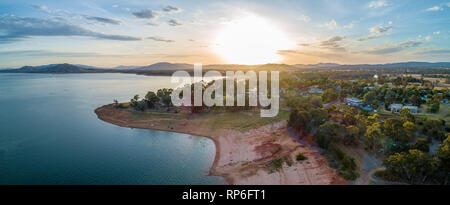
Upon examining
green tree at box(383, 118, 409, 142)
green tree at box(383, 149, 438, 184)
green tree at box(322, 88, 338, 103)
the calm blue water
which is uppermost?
green tree at box(322, 88, 338, 103)

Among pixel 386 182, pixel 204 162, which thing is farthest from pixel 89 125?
pixel 386 182

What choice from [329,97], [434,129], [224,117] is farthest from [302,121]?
[329,97]

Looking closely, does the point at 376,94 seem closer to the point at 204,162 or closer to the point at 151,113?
the point at 204,162

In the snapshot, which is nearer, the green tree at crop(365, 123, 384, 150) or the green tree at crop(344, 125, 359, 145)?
the green tree at crop(365, 123, 384, 150)

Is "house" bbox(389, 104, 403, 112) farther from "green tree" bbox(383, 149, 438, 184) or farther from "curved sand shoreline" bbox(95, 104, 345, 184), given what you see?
"green tree" bbox(383, 149, 438, 184)

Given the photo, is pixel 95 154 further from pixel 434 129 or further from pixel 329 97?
pixel 329 97

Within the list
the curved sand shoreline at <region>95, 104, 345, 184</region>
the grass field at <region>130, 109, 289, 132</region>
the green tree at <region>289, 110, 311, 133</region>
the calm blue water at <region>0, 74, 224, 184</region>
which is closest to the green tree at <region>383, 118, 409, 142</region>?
the curved sand shoreline at <region>95, 104, 345, 184</region>

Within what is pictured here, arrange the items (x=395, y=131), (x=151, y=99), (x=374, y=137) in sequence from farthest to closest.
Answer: (x=151, y=99) → (x=374, y=137) → (x=395, y=131)

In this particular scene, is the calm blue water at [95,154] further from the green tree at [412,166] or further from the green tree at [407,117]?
the green tree at [407,117]
